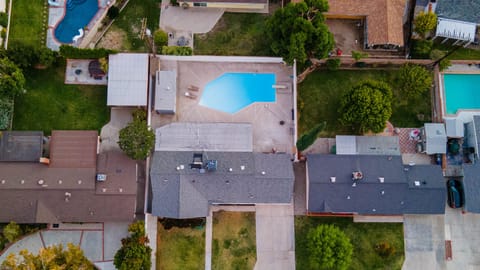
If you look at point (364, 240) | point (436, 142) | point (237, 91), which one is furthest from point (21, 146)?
point (436, 142)

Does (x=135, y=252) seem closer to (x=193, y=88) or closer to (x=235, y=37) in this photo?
(x=193, y=88)

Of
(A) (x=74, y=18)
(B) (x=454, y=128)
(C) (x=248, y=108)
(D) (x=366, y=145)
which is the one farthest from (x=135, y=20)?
(B) (x=454, y=128)

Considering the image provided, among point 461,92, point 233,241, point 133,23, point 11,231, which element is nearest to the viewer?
point 11,231

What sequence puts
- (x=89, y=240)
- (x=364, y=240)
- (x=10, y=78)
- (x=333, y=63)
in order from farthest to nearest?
(x=333, y=63), (x=364, y=240), (x=89, y=240), (x=10, y=78)

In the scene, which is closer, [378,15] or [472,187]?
[472,187]

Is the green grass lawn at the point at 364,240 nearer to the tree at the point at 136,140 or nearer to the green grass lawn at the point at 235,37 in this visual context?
the tree at the point at 136,140

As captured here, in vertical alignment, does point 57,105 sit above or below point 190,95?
below

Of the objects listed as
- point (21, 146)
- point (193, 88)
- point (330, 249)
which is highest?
A: point (193, 88)

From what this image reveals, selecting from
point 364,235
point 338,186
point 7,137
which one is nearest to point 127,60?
point 7,137
